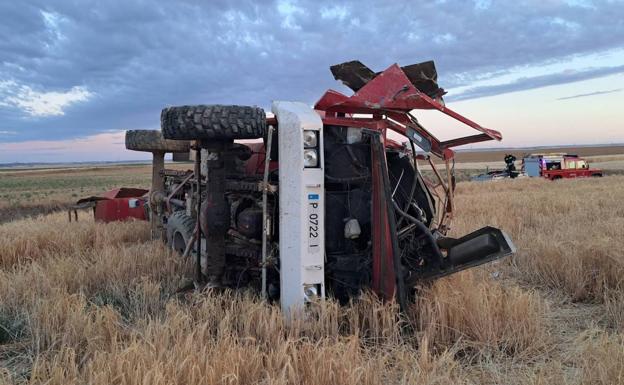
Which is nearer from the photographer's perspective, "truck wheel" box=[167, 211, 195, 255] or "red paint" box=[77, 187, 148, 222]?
"truck wheel" box=[167, 211, 195, 255]

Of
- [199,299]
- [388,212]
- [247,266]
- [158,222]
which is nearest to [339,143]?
[388,212]

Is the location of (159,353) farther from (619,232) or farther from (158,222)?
(619,232)

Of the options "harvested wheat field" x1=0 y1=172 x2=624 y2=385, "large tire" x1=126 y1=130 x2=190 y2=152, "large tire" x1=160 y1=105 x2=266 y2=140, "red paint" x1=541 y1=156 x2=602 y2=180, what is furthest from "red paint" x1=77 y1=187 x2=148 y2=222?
"red paint" x1=541 y1=156 x2=602 y2=180

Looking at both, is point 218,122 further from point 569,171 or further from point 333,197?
point 569,171

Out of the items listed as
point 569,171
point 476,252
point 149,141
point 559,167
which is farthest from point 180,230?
point 559,167

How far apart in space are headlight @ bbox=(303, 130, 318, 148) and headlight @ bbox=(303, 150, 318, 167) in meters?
0.05

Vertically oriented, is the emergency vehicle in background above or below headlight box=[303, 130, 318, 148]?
below

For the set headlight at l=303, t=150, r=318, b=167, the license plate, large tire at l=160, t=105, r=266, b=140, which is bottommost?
the license plate

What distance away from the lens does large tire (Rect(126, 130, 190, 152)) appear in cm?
756

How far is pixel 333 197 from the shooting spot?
447 cm

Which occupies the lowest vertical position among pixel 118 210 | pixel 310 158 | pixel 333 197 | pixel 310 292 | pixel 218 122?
pixel 310 292

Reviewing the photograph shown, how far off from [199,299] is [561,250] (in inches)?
160

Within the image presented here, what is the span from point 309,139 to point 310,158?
15 cm

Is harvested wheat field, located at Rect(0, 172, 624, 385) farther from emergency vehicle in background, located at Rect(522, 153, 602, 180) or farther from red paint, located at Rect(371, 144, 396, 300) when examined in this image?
emergency vehicle in background, located at Rect(522, 153, 602, 180)
